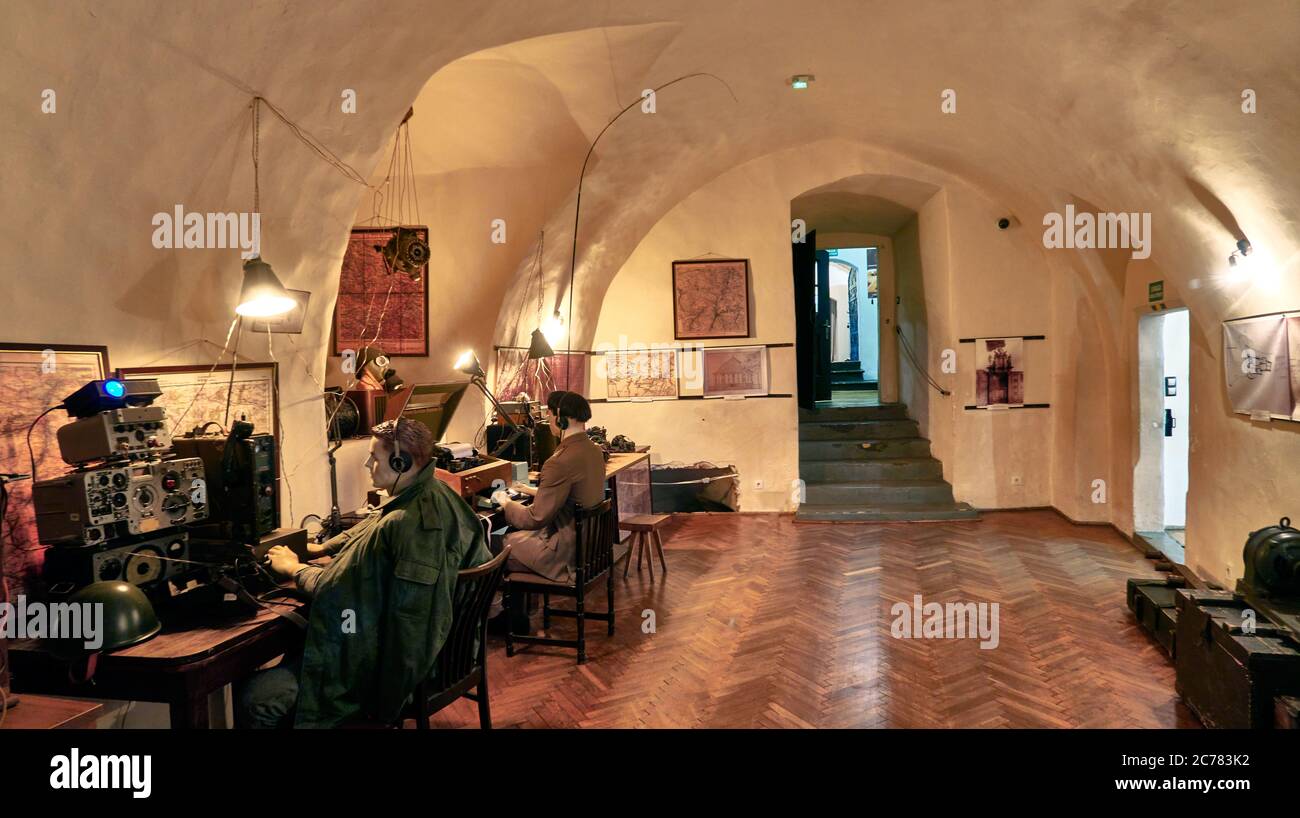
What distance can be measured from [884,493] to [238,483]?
7228 mm

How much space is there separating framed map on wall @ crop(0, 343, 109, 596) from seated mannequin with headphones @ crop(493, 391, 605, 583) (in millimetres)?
2351

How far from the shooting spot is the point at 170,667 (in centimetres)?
238

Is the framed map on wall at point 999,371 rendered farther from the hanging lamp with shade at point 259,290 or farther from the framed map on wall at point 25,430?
the framed map on wall at point 25,430

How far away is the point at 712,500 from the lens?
9.10 metres

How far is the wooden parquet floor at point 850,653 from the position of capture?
392cm

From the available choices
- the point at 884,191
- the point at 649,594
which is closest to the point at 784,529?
the point at 649,594

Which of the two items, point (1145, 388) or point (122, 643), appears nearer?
point (122, 643)

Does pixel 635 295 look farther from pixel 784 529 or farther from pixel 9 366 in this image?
pixel 9 366

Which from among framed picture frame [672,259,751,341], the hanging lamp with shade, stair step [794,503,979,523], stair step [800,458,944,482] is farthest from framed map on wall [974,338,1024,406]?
the hanging lamp with shade

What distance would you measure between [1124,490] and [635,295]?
5.23 metres

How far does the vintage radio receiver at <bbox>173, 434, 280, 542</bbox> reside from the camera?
2.93 m

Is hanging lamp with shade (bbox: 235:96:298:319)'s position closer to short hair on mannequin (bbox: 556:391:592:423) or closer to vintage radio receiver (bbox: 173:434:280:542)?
vintage radio receiver (bbox: 173:434:280:542)

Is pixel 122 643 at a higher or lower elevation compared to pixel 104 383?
lower

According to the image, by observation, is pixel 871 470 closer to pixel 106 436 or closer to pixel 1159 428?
pixel 1159 428
